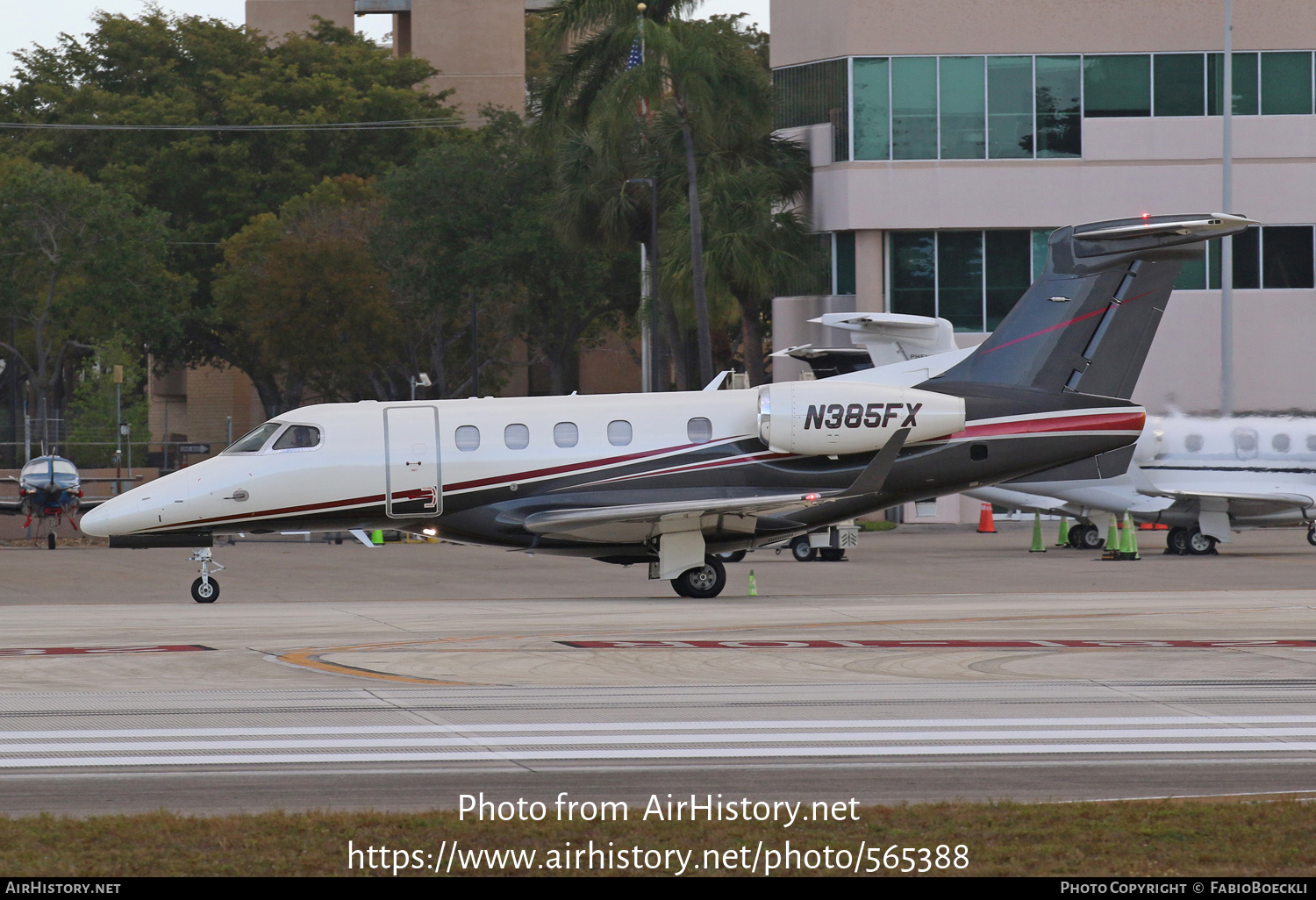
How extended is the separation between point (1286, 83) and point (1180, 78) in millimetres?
3093

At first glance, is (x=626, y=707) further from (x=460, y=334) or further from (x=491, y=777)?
(x=460, y=334)

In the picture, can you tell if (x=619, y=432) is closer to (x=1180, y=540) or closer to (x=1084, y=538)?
(x=1180, y=540)

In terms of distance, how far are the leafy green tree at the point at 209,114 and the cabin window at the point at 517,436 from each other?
55879 millimetres

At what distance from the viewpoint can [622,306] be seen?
6856 cm

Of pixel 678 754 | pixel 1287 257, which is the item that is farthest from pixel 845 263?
pixel 678 754

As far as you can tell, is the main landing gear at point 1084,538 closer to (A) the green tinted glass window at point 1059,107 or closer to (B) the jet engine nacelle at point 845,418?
(B) the jet engine nacelle at point 845,418

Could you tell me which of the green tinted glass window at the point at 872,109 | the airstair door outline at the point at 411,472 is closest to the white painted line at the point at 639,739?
the airstair door outline at the point at 411,472

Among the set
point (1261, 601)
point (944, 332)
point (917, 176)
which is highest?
point (917, 176)

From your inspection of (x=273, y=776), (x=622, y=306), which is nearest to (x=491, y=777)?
(x=273, y=776)

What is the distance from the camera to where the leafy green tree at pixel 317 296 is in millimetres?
68812

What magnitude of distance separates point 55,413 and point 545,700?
65.4 m

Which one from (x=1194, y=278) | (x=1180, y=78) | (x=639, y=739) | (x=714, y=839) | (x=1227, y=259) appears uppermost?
(x=1180, y=78)

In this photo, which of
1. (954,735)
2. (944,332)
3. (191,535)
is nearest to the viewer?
(954,735)

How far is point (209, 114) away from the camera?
8056 centimetres
